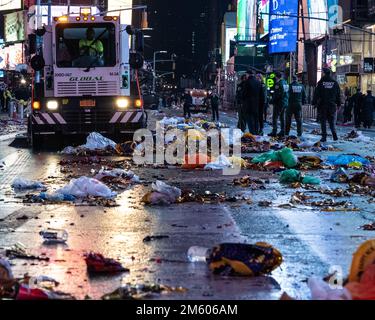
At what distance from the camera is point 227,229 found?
8.88m

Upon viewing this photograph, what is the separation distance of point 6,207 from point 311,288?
584 cm

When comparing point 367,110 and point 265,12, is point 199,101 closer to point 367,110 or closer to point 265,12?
point 265,12

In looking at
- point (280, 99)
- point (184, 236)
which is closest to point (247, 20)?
point (280, 99)

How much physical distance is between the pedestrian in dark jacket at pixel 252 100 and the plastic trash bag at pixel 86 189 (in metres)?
14.7

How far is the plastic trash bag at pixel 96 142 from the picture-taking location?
19969 millimetres

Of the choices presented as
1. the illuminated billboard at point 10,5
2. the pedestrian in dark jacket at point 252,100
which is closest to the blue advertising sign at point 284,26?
the illuminated billboard at point 10,5

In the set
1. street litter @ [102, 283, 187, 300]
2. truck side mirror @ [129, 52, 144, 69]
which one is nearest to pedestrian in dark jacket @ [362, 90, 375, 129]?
truck side mirror @ [129, 52, 144, 69]

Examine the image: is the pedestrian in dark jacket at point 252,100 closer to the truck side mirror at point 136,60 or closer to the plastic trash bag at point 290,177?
the truck side mirror at point 136,60

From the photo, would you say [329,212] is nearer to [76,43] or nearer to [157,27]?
[76,43]

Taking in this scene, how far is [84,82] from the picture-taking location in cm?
2203

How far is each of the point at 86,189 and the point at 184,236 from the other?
3.42 meters

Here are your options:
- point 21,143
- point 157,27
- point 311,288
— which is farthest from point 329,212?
point 157,27

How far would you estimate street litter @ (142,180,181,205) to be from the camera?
10922 millimetres

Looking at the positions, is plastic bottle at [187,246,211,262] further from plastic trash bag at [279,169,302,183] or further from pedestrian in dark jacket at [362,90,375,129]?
pedestrian in dark jacket at [362,90,375,129]
